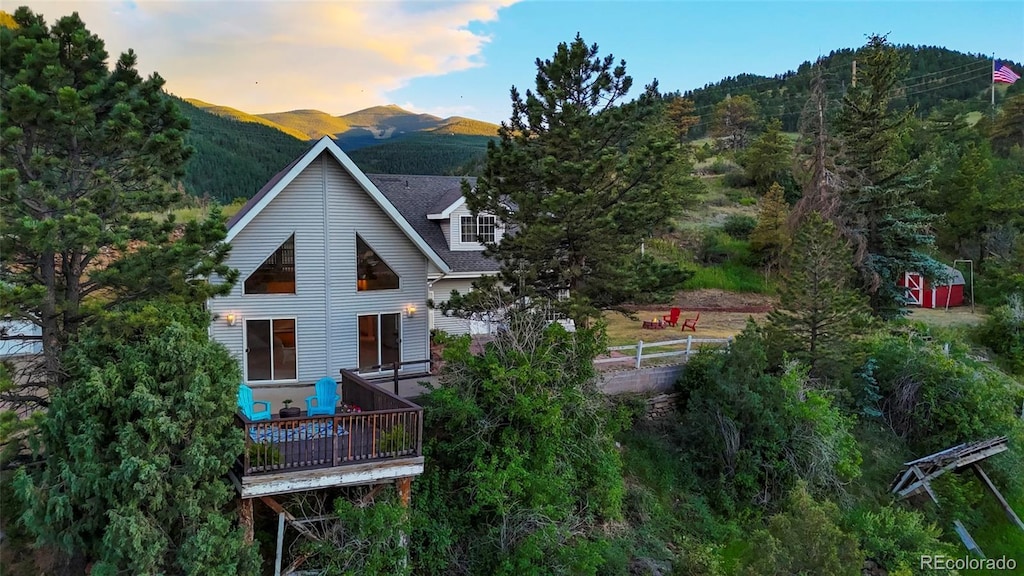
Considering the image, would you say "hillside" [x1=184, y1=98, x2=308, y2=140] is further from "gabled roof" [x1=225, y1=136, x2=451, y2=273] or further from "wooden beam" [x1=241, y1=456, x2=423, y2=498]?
"wooden beam" [x1=241, y1=456, x2=423, y2=498]

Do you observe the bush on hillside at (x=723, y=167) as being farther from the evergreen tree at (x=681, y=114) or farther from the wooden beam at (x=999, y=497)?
the wooden beam at (x=999, y=497)

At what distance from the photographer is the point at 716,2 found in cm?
Result: 1841

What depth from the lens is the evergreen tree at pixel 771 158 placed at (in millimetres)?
42344

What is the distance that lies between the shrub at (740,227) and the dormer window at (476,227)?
22935 mm

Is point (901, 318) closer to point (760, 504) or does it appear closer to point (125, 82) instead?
point (760, 504)

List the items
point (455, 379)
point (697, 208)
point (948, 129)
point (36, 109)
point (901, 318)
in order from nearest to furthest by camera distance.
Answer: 1. point (36, 109)
2. point (455, 379)
3. point (901, 318)
4. point (697, 208)
5. point (948, 129)

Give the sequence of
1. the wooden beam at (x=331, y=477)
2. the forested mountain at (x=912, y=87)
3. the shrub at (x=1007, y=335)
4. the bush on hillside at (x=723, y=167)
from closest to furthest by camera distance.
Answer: the wooden beam at (x=331, y=477)
the shrub at (x=1007, y=335)
the bush on hillside at (x=723, y=167)
the forested mountain at (x=912, y=87)

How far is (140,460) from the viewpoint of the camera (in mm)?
6805

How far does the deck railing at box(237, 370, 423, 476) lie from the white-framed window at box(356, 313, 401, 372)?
5.46 metres

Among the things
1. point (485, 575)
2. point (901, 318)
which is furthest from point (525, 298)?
point (901, 318)

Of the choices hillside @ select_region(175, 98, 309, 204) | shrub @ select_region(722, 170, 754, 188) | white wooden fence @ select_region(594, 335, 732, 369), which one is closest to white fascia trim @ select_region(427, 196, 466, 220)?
white wooden fence @ select_region(594, 335, 732, 369)

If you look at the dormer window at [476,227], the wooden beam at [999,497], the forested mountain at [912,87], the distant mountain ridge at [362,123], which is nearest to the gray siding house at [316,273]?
the dormer window at [476,227]

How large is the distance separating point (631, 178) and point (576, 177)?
4.38 ft

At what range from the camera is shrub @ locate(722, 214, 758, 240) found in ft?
119
